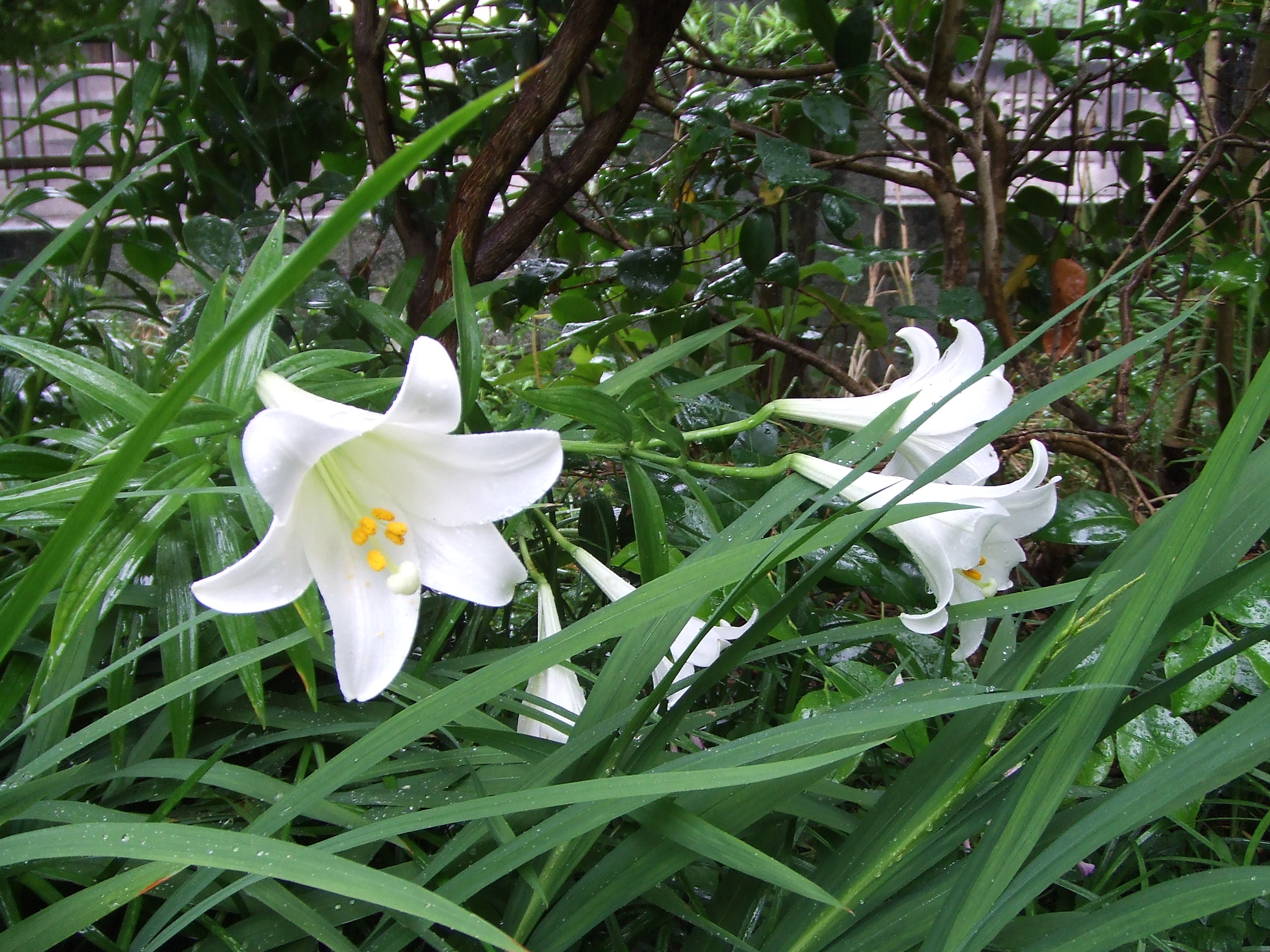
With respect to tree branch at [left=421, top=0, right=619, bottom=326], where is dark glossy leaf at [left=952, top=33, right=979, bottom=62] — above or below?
above

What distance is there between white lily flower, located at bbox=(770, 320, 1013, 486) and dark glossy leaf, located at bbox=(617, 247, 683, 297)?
1.53ft

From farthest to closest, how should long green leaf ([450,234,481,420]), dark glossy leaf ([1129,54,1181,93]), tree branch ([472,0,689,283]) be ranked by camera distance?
1. dark glossy leaf ([1129,54,1181,93])
2. tree branch ([472,0,689,283])
3. long green leaf ([450,234,481,420])

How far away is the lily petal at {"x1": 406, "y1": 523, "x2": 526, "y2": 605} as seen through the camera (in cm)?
61

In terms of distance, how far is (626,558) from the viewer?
93 cm

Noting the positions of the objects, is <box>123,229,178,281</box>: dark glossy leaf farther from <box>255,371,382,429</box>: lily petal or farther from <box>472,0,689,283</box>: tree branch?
<box>255,371,382,429</box>: lily petal

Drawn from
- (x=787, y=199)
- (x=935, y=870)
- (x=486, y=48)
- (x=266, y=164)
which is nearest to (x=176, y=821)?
(x=935, y=870)

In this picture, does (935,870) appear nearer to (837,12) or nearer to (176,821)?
(176,821)

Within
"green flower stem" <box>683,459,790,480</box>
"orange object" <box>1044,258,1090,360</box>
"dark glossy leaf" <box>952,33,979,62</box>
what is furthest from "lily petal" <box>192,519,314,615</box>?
"dark glossy leaf" <box>952,33,979,62</box>

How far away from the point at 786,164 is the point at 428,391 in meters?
0.77

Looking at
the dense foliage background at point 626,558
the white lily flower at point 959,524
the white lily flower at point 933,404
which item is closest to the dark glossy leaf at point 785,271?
the dense foliage background at point 626,558

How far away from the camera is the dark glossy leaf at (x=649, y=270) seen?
4.00 ft

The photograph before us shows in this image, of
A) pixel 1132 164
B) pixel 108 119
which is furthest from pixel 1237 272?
pixel 108 119

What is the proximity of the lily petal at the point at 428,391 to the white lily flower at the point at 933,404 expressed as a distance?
36 cm

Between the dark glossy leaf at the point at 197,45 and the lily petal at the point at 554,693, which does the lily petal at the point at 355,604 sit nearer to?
the lily petal at the point at 554,693
